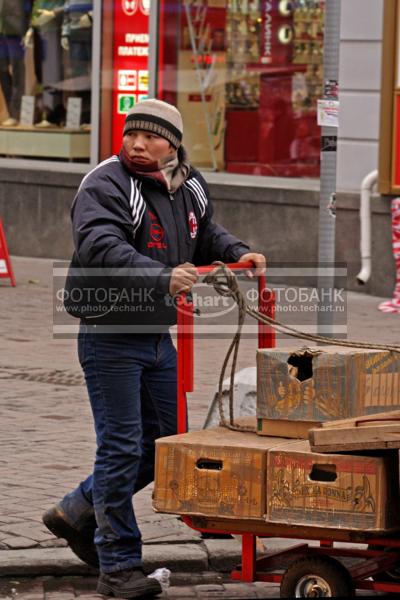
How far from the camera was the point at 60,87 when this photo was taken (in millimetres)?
16812

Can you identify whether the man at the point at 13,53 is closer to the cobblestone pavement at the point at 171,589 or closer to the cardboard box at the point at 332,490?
the cobblestone pavement at the point at 171,589

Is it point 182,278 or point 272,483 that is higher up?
point 182,278

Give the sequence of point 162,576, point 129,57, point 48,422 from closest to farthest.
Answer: point 162,576 → point 48,422 → point 129,57

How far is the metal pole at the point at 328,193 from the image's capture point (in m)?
8.34

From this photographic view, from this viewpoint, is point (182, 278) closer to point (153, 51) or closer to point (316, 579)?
point (316, 579)

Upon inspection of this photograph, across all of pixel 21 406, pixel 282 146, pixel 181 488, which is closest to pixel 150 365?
pixel 181 488

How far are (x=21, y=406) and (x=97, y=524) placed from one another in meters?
3.26

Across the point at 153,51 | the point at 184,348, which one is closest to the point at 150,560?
the point at 184,348

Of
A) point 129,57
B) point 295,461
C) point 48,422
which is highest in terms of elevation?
point 129,57

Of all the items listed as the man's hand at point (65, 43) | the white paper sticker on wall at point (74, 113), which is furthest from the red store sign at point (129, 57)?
the man's hand at point (65, 43)

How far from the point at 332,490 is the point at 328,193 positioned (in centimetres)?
380

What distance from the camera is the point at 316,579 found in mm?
5121

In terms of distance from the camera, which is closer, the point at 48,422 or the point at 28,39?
the point at 48,422

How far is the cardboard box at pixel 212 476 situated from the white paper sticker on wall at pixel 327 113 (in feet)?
11.9
